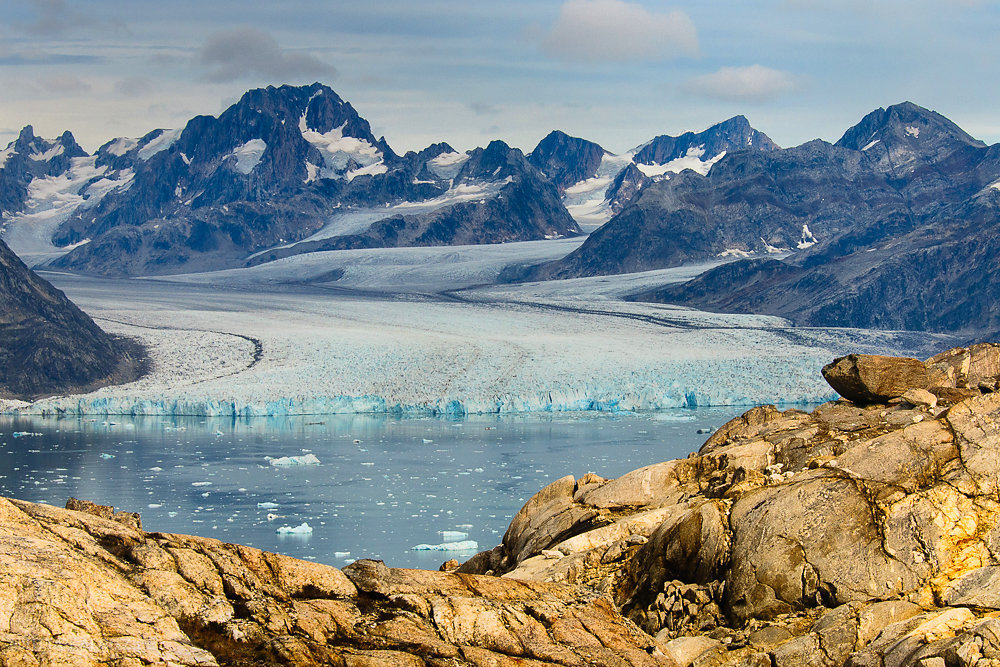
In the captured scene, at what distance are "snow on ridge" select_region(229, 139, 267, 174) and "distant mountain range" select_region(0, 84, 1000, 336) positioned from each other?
466 mm

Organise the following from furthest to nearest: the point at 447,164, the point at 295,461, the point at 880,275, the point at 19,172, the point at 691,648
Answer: the point at 19,172
the point at 447,164
the point at 880,275
the point at 295,461
the point at 691,648

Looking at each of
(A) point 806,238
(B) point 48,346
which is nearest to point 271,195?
(A) point 806,238

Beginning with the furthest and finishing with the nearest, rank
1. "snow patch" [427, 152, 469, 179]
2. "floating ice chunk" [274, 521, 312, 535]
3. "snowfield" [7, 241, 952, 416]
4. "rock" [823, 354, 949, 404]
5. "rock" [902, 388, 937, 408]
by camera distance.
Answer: "snow patch" [427, 152, 469, 179]
"snowfield" [7, 241, 952, 416]
"floating ice chunk" [274, 521, 312, 535]
"rock" [823, 354, 949, 404]
"rock" [902, 388, 937, 408]

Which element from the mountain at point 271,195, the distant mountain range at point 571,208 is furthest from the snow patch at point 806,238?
the mountain at point 271,195

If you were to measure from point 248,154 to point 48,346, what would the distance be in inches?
5675

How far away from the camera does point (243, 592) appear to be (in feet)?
16.1

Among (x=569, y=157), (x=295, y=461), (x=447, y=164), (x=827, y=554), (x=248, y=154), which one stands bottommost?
(x=295, y=461)

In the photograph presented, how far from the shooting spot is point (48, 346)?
36625 mm

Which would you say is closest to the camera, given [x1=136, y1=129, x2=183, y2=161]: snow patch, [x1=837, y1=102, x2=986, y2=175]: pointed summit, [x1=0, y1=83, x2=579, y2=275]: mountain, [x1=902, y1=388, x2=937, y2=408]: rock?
[x1=902, y1=388, x2=937, y2=408]: rock

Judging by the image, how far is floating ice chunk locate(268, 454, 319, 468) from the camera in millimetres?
23328

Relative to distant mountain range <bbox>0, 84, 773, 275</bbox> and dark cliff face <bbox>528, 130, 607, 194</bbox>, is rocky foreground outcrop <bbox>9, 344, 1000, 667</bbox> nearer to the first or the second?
distant mountain range <bbox>0, 84, 773, 275</bbox>

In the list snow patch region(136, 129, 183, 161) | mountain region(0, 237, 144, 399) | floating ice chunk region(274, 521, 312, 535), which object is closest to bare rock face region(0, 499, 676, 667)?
floating ice chunk region(274, 521, 312, 535)

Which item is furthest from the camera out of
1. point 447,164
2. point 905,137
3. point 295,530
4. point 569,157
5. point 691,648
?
point 569,157

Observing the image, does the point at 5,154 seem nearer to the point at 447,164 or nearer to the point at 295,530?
the point at 447,164
